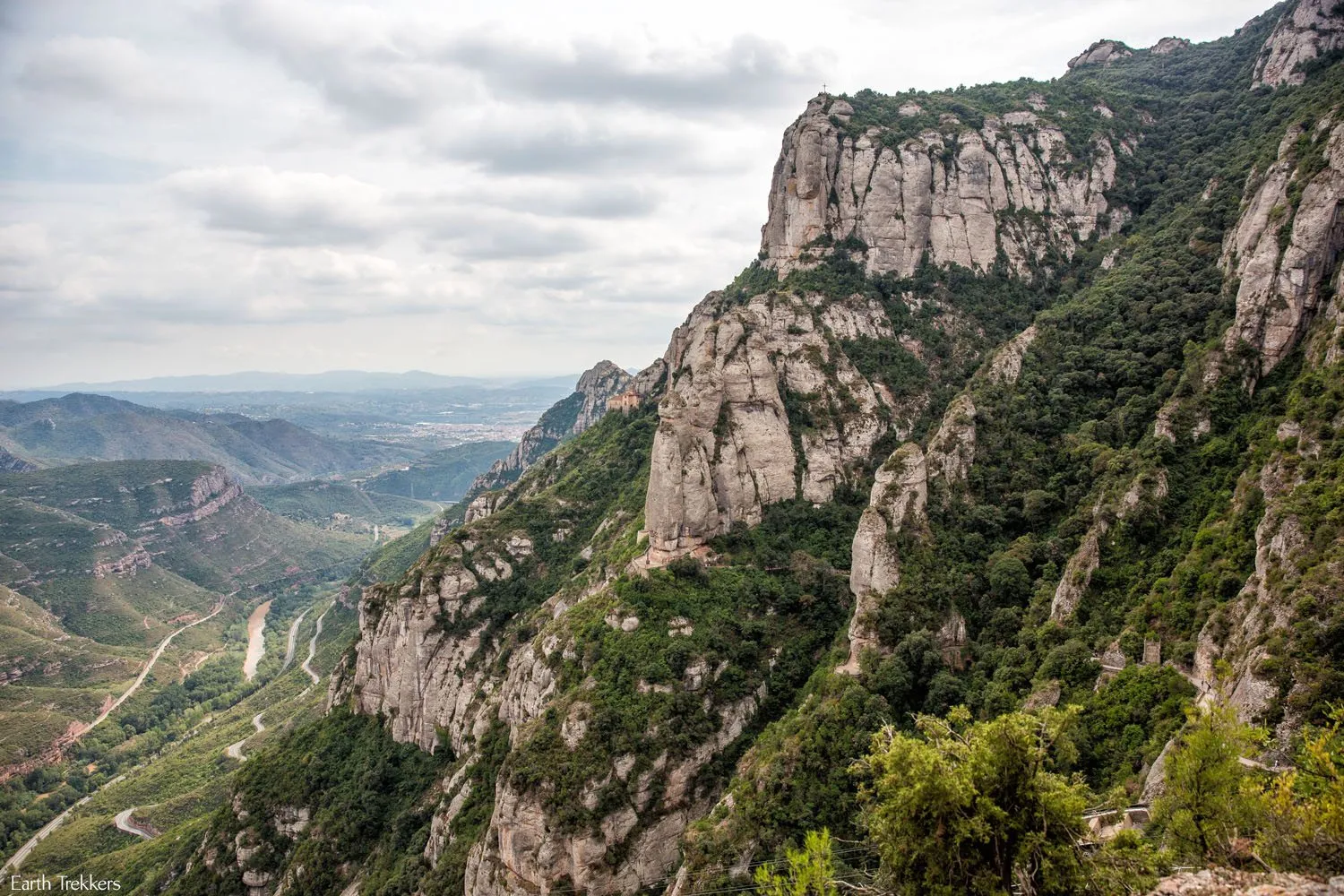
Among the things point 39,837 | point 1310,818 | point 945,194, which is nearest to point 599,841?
point 1310,818

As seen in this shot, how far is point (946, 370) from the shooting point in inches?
3575

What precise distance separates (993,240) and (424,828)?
327 feet

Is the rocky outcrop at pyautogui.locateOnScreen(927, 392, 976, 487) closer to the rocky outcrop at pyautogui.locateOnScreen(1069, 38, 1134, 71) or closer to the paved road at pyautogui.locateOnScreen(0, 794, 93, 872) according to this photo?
the rocky outcrop at pyautogui.locateOnScreen(1069, 38, 1134, 71)

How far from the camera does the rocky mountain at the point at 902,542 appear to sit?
138ft

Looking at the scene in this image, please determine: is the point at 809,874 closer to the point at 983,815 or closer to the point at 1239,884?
the point at 983,815

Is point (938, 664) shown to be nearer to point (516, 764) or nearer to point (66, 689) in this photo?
point (516, 764)

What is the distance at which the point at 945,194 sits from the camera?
3991 inches

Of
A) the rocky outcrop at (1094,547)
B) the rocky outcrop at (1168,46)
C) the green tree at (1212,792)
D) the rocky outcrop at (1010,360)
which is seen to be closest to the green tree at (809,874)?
the green tree at (1212,792)

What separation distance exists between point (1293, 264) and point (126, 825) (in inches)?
6580

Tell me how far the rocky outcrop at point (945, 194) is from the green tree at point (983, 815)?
83682 mm

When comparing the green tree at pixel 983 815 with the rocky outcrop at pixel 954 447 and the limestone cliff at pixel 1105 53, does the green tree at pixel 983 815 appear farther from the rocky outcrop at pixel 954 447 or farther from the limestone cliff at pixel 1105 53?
the limestone cliff at pixel 1105 53

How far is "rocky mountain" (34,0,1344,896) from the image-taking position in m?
42.2

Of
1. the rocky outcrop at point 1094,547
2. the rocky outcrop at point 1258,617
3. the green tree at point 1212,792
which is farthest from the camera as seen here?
the rocky outcrop at point 1094,547

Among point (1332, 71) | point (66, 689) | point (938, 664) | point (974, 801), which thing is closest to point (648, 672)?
point (938, 664)
